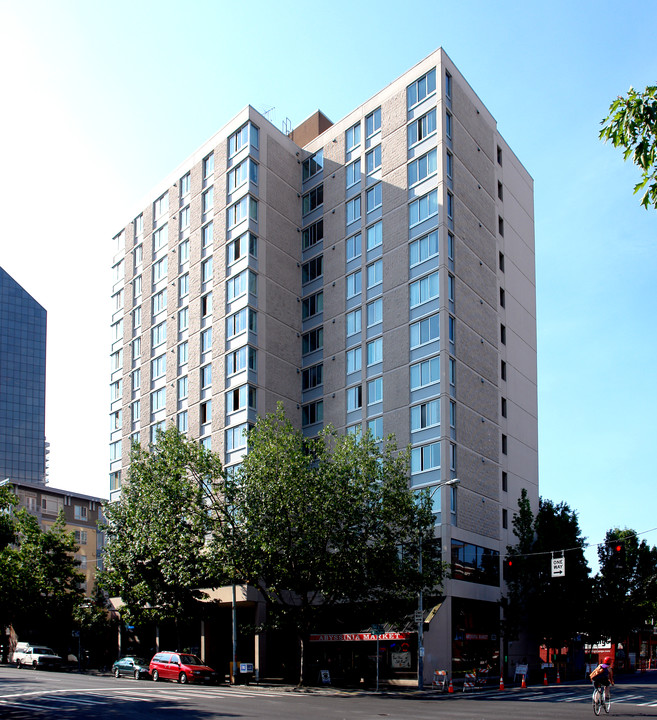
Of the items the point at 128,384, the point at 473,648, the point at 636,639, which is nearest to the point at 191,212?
the point at 128,384

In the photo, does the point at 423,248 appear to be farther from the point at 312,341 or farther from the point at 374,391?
the point at 312,341

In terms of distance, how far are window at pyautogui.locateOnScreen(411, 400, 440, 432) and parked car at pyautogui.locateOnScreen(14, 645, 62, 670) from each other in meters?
28.4

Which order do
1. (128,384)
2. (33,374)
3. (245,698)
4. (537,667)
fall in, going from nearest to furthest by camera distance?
(245,698), (537,667), (128,384), (33,374)

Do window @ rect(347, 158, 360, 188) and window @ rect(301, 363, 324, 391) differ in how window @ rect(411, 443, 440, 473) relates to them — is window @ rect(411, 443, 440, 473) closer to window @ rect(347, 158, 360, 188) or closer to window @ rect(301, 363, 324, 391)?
window @ rect(301, 363, 324, 391)

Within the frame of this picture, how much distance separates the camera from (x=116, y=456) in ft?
246

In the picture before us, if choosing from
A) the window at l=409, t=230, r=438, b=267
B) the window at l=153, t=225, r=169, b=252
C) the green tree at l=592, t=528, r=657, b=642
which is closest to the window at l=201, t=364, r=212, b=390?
the window at l=153, t=225, r=169, b=252

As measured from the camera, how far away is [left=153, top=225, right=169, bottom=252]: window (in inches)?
2859

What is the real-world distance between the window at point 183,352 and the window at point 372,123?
22196 millimetres

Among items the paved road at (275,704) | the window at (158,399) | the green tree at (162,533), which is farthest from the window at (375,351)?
the paved road at (275,704)

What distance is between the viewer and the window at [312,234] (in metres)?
64.7

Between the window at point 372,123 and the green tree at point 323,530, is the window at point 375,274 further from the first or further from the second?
the green tree at point 323,530

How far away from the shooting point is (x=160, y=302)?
7194 centimetres

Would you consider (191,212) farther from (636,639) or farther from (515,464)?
(636,639)

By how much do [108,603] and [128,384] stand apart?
19297 millimetres
